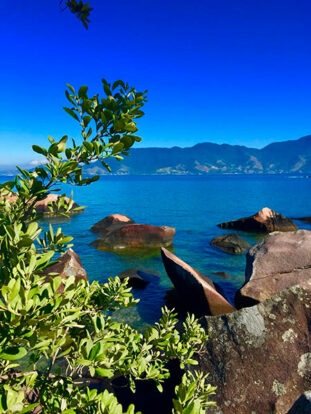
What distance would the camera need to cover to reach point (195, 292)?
13.7m

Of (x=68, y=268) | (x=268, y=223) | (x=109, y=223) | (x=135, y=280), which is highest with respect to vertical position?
(x=68, y=268)

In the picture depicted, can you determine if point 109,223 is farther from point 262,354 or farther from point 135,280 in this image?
point 262,354

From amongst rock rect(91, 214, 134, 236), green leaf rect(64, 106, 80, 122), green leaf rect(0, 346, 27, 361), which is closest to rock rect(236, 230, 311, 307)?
green leaf rect(64, 106, 80, 122)

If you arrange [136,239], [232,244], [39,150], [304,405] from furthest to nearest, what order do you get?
[136,239], [232,244], [304,405], [39,150]

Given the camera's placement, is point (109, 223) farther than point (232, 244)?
Yes

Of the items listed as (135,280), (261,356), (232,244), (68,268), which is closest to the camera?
(261,356)

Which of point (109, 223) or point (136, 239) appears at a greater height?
point (136, 239)

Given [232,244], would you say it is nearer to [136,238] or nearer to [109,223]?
[136,238]

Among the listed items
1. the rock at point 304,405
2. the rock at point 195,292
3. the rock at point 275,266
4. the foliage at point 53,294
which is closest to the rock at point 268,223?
the rock at point 275,266

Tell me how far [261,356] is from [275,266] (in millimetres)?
7065

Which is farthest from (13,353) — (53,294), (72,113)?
(72,113)

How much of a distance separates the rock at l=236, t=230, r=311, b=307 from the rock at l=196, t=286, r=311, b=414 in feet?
12.9

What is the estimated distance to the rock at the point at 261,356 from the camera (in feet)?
23.3

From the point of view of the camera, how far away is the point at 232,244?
89.2 ft
